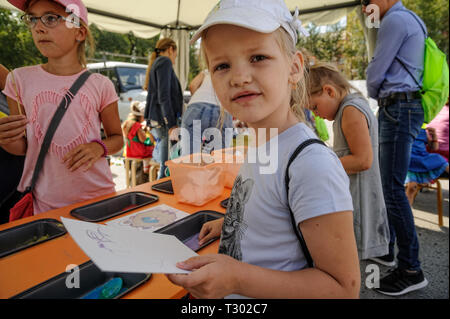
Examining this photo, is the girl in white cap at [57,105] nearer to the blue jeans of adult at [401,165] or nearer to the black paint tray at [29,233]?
the black paint tray at [29,233]

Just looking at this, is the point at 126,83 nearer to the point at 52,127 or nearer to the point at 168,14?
the point at 168,14

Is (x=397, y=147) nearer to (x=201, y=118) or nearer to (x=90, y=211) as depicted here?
(x=201, y=118)

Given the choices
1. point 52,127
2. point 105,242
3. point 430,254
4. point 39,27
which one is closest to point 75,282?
point 105,242

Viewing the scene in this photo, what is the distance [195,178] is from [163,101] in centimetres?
216

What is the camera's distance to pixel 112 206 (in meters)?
1.39

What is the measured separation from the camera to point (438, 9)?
13.1 m

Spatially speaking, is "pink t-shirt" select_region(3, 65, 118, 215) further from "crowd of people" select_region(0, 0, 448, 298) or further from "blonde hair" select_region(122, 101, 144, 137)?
"blonde hair" select_region(122, 101, 144, 137)

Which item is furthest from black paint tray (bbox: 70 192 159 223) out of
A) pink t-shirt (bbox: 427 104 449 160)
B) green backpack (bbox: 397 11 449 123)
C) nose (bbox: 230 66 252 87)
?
pink t-shirt (bbox: 427 104 449 160)

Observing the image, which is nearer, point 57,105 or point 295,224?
point 295,224

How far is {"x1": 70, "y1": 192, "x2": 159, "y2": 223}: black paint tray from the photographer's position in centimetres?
124

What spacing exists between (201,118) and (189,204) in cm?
137

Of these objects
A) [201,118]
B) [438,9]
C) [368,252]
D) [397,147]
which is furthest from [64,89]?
[438,9]

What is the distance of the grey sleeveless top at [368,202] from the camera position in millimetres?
1548

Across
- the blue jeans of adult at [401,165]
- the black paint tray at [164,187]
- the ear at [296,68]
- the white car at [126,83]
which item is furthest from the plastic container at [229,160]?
the white car at [126,83]
